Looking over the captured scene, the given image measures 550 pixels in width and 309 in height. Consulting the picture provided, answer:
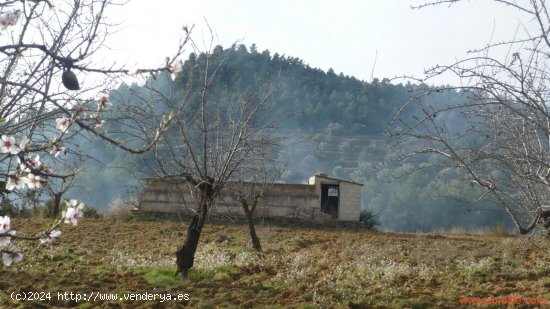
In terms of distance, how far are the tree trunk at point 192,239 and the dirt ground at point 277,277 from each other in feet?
0.70

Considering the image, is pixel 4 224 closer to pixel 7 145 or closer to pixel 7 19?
pixel 7 145

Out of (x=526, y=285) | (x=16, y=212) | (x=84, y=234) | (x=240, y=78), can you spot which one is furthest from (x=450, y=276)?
(x=240, y=78)

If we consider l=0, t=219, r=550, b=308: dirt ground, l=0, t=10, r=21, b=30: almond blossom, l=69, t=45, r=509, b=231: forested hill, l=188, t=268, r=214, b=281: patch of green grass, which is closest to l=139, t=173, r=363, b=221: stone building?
l=0, t=219, r=550, b=308: dirt ground

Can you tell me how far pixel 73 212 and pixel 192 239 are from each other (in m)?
4.97

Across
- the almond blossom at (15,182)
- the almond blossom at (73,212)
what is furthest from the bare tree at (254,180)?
the almond blossom at (15,182)

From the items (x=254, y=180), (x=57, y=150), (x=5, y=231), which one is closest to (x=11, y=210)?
(x=254, y=180)

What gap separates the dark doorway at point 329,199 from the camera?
25086 millimetres

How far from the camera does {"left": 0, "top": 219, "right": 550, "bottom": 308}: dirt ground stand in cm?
696

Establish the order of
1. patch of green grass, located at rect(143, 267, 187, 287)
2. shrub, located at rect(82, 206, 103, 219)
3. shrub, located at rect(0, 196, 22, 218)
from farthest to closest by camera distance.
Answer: shrub, located at rect(82, 206, 103, 219), shrub, located at rect(0, 196, 22, 218), patch of green grass, located at rect(143, 267, 187, 287)

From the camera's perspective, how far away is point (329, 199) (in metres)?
26.3

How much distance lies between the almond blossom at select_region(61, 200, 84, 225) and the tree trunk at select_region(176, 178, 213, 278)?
15.2 ft

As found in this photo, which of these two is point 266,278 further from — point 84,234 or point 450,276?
point 84,234

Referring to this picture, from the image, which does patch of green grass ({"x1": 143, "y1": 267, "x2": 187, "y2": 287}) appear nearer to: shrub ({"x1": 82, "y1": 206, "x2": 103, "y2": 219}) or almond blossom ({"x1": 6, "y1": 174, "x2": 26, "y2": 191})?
almond blossom ({"x1": 6, "y1": 174, "x2": 26, "y2": 191})

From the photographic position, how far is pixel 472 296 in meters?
7.27
